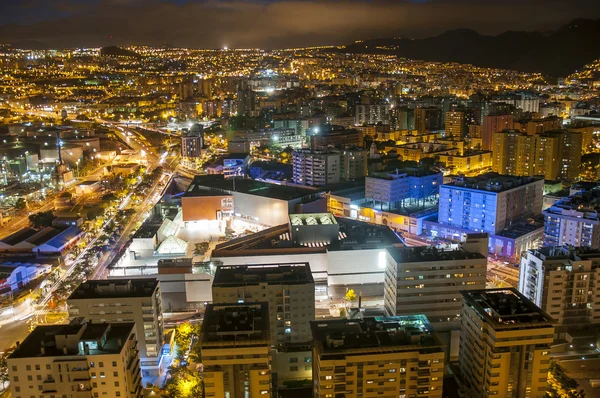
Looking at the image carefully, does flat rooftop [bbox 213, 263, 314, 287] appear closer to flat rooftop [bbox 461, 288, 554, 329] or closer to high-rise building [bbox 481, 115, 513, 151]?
flat rooftop [bbox 461, 288, 554, 329]

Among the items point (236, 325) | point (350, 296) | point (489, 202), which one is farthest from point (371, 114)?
point (236, 325)

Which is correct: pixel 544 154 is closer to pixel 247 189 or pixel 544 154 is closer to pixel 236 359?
pixel 247 189

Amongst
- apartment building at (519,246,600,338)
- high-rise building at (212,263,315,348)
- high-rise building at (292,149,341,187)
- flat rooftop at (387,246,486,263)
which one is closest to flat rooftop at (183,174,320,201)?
high-rise building at (292,149,341,187)

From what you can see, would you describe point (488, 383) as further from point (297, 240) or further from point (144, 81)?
point (144, 81)

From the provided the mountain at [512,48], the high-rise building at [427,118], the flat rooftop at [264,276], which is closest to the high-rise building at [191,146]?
the high-rise building at [427,118]

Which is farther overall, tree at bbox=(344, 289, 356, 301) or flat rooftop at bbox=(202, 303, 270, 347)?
tree at bbox=(344, 289, 356, 301)

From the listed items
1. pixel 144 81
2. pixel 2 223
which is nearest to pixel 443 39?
pixel 144 81
